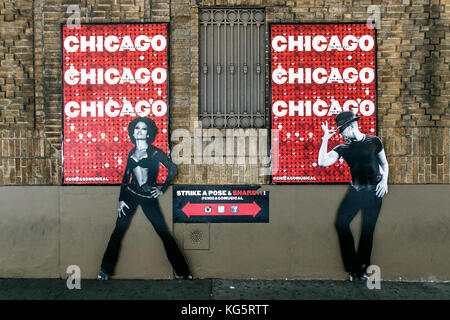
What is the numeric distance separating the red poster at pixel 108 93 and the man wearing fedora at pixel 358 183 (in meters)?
2.74

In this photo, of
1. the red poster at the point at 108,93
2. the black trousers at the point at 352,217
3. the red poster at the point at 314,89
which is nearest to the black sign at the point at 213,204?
the red poster at the point at 108,93

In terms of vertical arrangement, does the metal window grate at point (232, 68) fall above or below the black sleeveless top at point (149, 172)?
above

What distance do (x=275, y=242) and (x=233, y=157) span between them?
1.49 meters

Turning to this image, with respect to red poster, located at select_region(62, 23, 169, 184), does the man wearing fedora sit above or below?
below

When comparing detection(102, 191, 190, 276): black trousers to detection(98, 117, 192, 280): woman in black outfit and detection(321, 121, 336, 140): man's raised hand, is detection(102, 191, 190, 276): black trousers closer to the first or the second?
detection(98, 117, 192, 280): woman in black outfit

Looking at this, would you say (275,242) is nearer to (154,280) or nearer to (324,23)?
(154,280)

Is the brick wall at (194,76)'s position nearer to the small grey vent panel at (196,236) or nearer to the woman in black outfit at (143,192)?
the woman in black outfit at (143,192)

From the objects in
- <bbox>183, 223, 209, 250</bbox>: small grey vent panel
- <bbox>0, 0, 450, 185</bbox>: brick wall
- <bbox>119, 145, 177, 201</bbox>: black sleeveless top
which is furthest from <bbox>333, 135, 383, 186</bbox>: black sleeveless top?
A: <bbox>119, 145, 177, 201</bbox>: black sleeveless top

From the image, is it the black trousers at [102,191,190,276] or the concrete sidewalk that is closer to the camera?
the concrete sidewalk

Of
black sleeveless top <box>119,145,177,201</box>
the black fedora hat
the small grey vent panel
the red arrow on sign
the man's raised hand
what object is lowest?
the small grey vent panel

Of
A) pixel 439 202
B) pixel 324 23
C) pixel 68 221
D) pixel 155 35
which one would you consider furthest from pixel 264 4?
pixel 68 221

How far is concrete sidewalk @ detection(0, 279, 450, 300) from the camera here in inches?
180

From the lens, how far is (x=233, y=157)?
516cm

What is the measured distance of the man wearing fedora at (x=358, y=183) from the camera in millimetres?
5109
